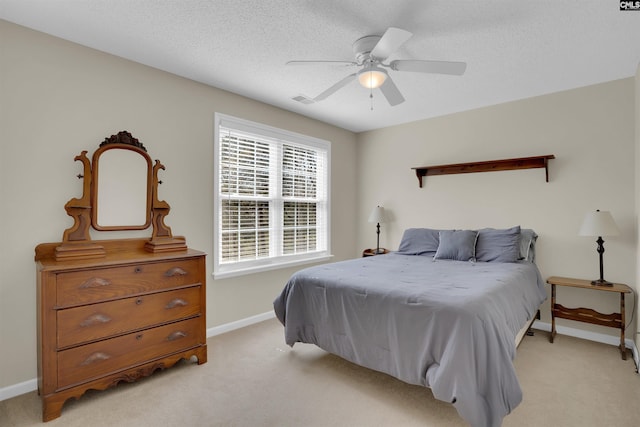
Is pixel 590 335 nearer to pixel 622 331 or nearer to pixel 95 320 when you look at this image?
pixel 622 331

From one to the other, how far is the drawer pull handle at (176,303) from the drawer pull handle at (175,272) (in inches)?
7.8

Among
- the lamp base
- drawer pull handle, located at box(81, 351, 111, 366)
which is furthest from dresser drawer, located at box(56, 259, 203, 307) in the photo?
the lamp base

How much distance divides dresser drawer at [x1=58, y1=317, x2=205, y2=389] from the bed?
2.63 feet

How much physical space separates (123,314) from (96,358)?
0.98ft

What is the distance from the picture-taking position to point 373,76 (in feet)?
7.61

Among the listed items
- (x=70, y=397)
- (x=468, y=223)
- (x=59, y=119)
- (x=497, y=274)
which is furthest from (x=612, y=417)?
(x=59, y=119)

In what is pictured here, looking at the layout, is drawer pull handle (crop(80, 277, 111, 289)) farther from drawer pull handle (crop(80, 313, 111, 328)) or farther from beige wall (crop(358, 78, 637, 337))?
beige wall (crop(358, 78, 637, 337))

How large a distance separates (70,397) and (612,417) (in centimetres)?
335

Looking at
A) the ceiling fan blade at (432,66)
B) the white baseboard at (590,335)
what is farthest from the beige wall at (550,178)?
the ceiling fan blade at (432,66)

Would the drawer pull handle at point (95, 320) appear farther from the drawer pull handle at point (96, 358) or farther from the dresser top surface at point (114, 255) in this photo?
the dresser top surface at point (114, 255)

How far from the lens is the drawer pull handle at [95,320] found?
2.04m

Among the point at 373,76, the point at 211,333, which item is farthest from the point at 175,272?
the point at 373,76

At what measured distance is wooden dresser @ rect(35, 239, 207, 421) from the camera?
1922 mm

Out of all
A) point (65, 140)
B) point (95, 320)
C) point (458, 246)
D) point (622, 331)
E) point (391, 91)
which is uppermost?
point (391, 91)
